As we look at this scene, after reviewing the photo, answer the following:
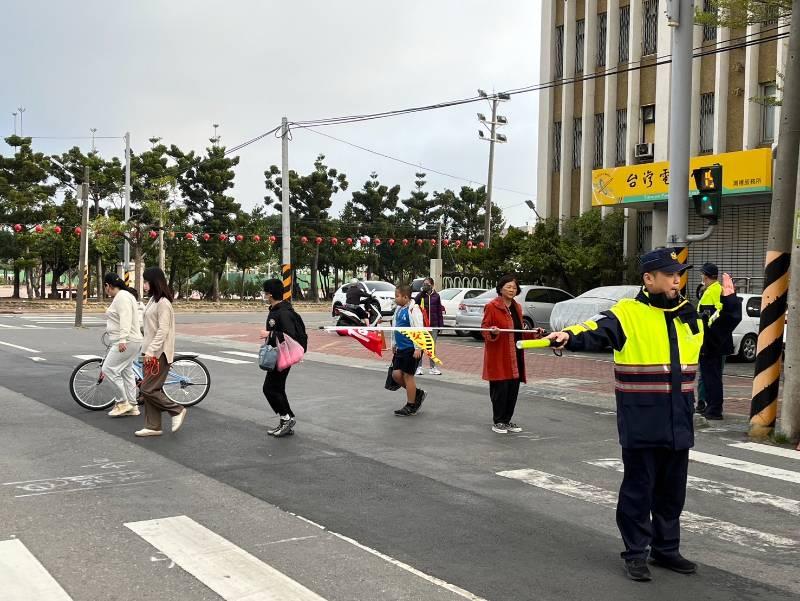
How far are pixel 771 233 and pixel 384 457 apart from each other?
5.27m

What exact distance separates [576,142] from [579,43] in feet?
11.2

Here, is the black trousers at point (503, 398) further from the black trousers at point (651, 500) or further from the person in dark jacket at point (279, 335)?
the black trousers at point (651, 500)

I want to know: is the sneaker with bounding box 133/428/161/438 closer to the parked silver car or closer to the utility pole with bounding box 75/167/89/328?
the parked silver car

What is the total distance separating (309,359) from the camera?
18406 millimetres

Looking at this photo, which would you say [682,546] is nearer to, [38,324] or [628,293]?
[628,293]

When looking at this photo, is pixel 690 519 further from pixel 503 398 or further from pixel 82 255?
pixel 82 255

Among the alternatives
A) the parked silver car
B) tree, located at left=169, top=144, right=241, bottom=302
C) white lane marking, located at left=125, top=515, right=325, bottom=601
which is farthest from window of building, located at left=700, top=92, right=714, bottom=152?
tree, located at left=169, top=144, right=241, bottom=302

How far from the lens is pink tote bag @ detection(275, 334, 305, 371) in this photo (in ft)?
29.1

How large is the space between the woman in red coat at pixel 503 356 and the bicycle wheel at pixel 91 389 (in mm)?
4738

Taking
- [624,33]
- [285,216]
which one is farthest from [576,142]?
[285,216]

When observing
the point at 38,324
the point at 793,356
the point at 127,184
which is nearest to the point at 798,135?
the point at 793,356

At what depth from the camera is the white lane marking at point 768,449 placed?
862cm

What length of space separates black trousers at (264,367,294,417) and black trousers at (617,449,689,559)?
4.78 meters

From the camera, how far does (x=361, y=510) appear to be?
611cm
